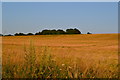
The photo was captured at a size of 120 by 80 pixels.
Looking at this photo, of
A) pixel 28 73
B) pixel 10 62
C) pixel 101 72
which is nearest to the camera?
pixel 28 73

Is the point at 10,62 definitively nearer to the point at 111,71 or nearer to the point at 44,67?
the point at 44,67

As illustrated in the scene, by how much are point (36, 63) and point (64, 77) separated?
75 centimetres

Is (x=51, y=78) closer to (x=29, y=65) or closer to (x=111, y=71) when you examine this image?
(x=29, y=65)

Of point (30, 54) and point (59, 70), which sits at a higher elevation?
point (30, 54)

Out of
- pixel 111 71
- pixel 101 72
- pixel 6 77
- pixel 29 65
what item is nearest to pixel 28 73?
pixel 29 65

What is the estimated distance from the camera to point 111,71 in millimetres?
4523

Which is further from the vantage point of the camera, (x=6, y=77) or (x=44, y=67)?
(x=44, y=67)

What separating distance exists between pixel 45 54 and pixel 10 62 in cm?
100

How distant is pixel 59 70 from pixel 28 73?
0.72 metres

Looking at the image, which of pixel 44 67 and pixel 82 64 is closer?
pixel 44 67

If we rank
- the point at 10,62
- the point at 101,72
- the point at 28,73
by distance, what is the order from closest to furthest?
the point at 28,73 < the point at 101,72 < the point at 10,62

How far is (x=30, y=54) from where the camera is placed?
412cm

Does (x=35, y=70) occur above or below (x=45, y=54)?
below

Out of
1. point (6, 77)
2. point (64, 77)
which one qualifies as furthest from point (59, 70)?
point (6, 77)
